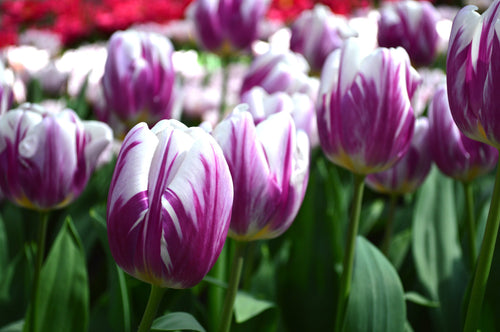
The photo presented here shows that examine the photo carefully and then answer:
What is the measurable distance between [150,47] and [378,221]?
609mm

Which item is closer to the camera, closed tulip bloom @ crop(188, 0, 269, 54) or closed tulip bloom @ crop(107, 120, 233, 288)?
closed tulip bloom @ crop(107, 120, 233, 288)

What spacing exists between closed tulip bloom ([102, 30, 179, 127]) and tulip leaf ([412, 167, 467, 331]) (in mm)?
441

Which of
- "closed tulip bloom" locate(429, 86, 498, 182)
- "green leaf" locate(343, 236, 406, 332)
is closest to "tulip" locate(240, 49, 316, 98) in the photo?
"closed tulip bloom" locate(429, 86, 498, 182)

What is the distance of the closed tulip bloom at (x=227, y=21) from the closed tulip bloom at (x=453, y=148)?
72cm

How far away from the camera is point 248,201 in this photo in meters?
0.66

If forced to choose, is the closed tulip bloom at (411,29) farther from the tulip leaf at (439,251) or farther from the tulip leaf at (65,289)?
the tulip leaf at (65,289)

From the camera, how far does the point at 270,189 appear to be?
2.15 feet

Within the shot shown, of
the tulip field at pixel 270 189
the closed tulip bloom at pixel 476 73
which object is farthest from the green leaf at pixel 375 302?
the closed tulip bloom at pixel 476 73

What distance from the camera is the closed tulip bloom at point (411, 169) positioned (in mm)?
919

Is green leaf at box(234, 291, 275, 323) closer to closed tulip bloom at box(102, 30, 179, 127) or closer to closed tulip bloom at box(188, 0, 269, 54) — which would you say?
closed tulip bloom at box(102, 30, 179, 127)

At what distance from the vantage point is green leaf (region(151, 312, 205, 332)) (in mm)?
617

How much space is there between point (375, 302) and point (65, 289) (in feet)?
1.28

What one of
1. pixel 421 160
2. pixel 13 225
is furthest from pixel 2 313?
pixel 421 160

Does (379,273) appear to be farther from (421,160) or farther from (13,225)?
(13,225)
